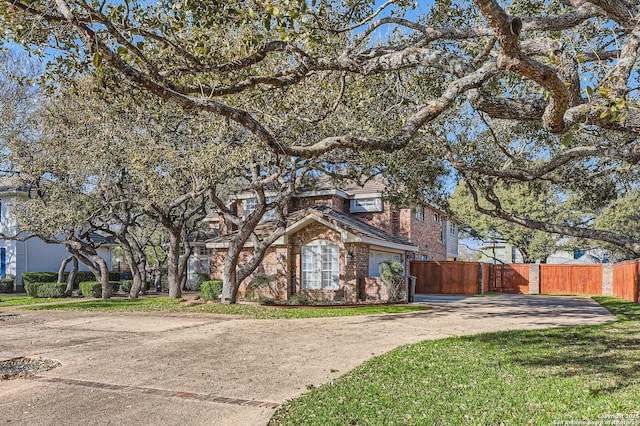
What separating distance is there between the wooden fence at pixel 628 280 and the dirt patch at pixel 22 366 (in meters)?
21.2

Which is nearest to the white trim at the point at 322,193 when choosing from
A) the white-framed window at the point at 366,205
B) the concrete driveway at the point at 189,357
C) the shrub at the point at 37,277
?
the white-framed window at the point at 366,205

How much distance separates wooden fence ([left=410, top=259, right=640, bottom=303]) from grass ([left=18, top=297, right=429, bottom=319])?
11.1m

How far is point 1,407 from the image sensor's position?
6289 millimetres

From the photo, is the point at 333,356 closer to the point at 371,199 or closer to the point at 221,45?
the point at 221,45

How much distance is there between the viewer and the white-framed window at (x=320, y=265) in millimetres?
22086

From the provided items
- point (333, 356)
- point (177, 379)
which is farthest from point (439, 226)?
point (177, 379)

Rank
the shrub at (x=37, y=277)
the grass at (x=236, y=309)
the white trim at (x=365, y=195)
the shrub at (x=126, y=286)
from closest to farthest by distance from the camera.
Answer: the grass at (x=236, y=309) → the white trim at (x=365, y=195) → the shrub at (x=126, y=286) → the shrub at (x=37, y=277)

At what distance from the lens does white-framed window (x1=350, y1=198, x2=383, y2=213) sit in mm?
26891

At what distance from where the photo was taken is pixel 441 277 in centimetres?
3078

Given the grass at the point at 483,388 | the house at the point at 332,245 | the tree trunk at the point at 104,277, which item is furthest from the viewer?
the tree trunk at the point at 104,277

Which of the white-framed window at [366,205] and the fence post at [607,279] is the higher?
the white-framed window at [366,205]

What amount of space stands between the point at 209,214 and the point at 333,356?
22.5 metres

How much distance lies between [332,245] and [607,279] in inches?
728

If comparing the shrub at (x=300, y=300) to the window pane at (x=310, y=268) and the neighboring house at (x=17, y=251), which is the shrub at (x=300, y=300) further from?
the neighboring house at (x=17, y=251)
